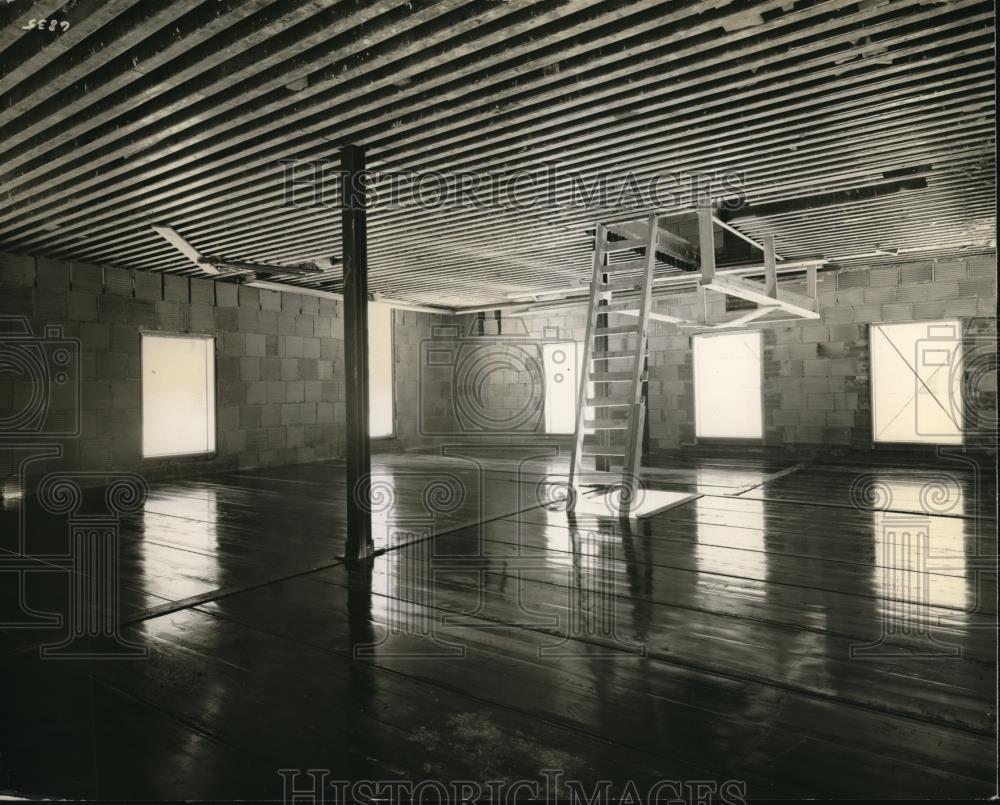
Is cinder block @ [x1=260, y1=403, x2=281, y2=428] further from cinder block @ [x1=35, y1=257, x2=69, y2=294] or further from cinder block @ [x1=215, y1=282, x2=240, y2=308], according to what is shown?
cinder block @ [x1=35, y1=257, x2=69, y2=294]

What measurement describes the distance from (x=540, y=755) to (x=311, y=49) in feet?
9.50

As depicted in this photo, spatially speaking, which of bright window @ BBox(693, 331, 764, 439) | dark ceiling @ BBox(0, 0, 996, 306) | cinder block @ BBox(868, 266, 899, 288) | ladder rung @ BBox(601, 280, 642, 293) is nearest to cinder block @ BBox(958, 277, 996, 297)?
cinder block @ BBox(868, 266, 899, 288)

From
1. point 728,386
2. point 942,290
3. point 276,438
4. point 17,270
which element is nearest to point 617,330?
point 728,386

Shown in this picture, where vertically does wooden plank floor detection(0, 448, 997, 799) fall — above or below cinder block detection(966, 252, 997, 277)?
below

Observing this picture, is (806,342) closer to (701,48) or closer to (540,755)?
(701,48)

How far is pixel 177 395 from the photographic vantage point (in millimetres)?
7703

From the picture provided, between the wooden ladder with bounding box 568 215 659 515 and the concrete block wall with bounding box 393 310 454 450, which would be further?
the concrete block wall with bounding box 393 310 454 450

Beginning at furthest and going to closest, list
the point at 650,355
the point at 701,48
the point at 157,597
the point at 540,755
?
the point at 650,355, the point at 157,597, the point at 701,48, the point at 540,755

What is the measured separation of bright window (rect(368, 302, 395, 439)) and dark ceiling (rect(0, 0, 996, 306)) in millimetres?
4040

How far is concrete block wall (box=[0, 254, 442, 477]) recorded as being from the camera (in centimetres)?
674

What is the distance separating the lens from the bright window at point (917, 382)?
7.45m

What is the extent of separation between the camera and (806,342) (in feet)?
27.4

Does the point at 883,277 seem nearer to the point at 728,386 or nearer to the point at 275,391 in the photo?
the point at 728,386

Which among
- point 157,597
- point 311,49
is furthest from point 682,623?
point 311,49
